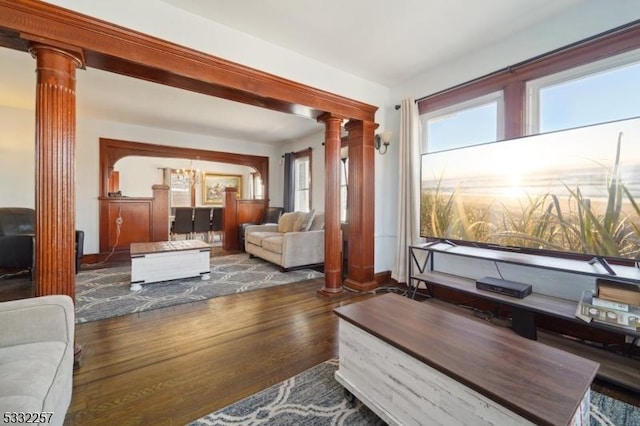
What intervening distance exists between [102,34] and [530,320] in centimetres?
372

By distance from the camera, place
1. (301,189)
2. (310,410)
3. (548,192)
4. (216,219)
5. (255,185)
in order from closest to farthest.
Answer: (310,410)
(548,192)
(301,189)
(216,219)
(255,185)

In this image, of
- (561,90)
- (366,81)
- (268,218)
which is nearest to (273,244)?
(268,218)

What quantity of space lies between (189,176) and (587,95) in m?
9.81

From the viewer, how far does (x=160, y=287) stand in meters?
3.48

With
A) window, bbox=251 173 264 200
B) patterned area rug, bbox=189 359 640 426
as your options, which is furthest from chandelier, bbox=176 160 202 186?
patterned area rug, bbox=189 359 640 426

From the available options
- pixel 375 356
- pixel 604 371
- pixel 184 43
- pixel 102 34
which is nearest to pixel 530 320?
pixel 604 371

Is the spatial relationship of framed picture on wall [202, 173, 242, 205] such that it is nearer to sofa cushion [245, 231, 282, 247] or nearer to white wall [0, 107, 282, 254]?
white wall [0, 107, 282, 254]

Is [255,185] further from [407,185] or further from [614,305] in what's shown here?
[614,305]

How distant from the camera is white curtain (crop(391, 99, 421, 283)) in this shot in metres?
3.25

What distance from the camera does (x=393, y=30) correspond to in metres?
2.50

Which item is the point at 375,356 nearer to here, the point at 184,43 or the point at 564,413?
the point at 564,413

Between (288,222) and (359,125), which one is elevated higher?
(359,125)

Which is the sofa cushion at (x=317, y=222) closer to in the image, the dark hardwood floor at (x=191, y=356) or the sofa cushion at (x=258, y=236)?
the sofa cushion at (x=258, y=236)

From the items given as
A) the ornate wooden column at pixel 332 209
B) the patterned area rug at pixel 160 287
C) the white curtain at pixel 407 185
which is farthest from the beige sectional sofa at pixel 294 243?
the white curtain at pixel 407 185
